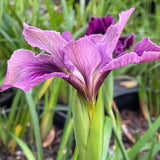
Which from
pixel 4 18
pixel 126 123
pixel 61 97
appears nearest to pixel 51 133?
pixel 61 97

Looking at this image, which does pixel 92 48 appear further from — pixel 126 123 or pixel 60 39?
pixel 126 123

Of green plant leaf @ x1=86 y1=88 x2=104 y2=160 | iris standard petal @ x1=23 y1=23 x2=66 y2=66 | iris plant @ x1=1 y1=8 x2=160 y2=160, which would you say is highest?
iris standard petal @ x1=23 y1=23 x2=66 y2=66

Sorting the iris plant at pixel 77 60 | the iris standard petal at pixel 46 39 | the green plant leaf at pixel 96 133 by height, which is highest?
the iris standard petal at pixel 46 39

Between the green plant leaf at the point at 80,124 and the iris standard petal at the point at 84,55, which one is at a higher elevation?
the iris standard petal at the point at 84,55

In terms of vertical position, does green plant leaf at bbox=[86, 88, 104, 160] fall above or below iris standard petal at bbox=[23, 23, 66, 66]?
below

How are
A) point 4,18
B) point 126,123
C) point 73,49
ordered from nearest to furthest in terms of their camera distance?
point 73,49, point 4,18, point 126,123
